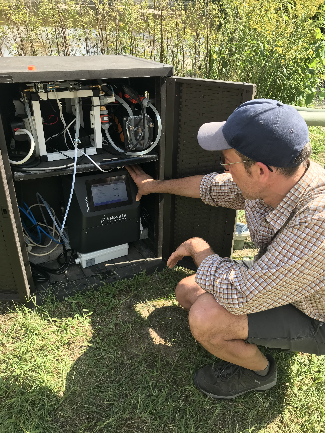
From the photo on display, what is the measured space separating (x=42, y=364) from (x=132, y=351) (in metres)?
0.51

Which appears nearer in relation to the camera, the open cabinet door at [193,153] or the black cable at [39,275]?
the open cabinet door at [193,153]

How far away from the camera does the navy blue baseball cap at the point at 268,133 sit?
1416 millimetres

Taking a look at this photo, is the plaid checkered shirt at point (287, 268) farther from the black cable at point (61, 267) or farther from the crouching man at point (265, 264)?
the black cable at point (61, 267)

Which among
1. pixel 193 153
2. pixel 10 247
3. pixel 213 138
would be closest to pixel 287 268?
pixel 213 138

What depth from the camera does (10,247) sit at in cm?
218

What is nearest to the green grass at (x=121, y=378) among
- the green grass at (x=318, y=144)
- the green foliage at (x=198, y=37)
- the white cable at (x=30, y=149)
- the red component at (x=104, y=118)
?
the white cable at (x=30, y=149)

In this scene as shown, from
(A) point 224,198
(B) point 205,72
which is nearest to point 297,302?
(A) point 224,198

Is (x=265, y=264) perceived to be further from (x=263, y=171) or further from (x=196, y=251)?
(x=196, y=251)

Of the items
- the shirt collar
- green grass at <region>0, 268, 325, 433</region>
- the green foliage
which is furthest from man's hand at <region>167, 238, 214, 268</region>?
the green foliage

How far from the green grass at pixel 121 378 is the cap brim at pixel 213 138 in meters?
1.21

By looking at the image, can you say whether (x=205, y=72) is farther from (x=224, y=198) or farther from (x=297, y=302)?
(x=297, y=302)

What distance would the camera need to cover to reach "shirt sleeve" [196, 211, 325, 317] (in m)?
1.43

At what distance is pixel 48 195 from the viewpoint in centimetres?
296

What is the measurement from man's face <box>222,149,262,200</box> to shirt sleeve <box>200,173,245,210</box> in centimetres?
52
